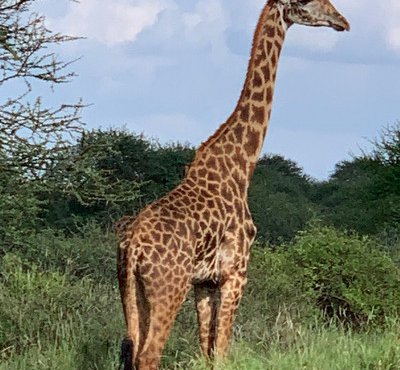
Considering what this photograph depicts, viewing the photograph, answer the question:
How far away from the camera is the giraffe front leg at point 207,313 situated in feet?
25.5

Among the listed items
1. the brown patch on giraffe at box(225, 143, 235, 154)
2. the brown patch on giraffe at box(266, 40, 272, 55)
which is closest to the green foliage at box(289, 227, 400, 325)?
the brown patch on giraffe at box(266, 40, 272, 55)

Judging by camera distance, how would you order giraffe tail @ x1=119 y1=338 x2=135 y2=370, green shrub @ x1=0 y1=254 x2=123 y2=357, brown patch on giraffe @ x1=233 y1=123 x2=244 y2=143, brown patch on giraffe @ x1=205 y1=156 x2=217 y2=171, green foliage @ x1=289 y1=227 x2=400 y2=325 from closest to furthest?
giraffe tail @ x1=119 y1=338 x2=135 y2=370 → brown patch on giraffe @ x1=205 y1=156 x2=217 y2=171 → brown patch on giraffe @ x1=233 y1=123 x2=244 y2=143 → green shrub @ x1=0 y1=254 x2=123 y2=357 → green foliage @ x1=289 y1=227 x2=400 y2=325

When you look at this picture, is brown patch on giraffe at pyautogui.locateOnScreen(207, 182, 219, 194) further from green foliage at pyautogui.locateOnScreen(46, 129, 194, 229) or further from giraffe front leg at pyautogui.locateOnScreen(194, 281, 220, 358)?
green foliage at pyautogui.locateOnScreen(46, 129, 194, 229)

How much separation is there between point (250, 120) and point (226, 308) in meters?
1.40

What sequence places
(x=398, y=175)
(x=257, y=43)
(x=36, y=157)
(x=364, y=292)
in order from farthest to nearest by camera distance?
1. (x=398, y=175)
2. (x=36, y=157)
3. (x=364, y=292)
4. (x=257, y=43)

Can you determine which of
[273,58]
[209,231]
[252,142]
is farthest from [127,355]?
[273,58]

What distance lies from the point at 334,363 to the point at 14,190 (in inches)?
300

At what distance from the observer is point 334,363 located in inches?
280

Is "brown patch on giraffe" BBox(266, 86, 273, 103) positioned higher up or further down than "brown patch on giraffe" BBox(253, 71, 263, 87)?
further down

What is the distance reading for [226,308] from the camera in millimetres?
7594

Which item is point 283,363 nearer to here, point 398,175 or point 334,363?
point 334,363

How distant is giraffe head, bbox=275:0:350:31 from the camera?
8.54m

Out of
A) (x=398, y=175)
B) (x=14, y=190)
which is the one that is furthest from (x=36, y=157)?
(x=398, y=175)

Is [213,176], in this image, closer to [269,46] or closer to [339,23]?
[269,46]
